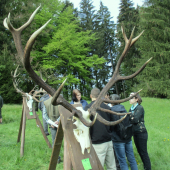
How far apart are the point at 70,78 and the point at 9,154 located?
14662 mm

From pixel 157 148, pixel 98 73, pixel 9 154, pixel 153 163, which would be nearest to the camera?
pixel 153 163

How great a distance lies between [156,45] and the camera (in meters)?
21.0

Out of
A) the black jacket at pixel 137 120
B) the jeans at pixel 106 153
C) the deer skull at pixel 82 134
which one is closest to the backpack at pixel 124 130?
the black jacket at pixel 137 120

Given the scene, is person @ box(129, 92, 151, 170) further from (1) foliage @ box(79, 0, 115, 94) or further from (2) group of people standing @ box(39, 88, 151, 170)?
(1) foliage @ box(79, 0, 115, 94)

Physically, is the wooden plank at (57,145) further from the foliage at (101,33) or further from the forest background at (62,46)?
the foliage at (101,33)

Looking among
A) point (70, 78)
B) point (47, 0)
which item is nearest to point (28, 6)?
point (47, 0)

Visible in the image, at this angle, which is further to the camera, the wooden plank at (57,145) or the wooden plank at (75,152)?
the wooden plank at (57,145)

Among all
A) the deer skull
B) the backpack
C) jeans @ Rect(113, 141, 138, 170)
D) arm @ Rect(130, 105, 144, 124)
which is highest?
the deer skull

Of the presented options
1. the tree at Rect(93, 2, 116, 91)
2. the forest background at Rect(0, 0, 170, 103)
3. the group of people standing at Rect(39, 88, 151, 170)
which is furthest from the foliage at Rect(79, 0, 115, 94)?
the group of people standing at Rect(39, 88, 151, 170)

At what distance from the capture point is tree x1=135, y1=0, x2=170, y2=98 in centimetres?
2020

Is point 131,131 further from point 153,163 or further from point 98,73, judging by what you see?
point 98,73

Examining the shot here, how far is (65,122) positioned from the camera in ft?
7.03

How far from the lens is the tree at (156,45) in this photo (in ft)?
66.3

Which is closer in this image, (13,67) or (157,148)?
(157,148)
